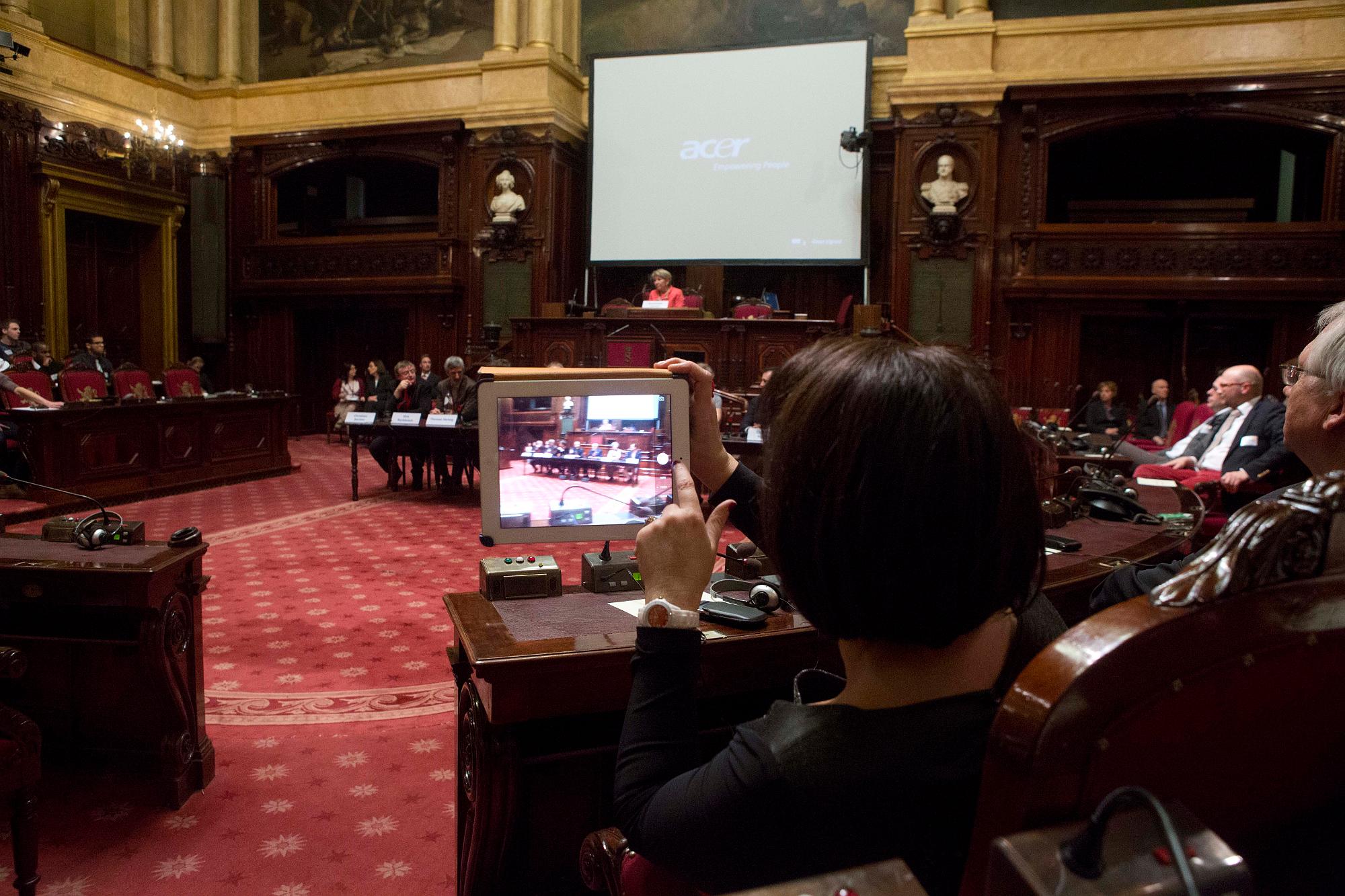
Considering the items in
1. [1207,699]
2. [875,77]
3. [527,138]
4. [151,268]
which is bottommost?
[1207,699]

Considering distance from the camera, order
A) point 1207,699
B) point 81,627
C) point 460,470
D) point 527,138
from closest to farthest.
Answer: point 1207,699 < point 81,627 < point 460,470 < point 527,138

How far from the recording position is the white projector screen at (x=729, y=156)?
10570 millimetres

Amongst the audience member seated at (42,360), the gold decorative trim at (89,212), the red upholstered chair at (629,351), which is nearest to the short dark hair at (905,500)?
the red upholstered chair at (629,351)

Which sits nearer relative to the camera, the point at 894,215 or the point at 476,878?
the point at 476,878

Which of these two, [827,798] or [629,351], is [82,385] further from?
[827,798]

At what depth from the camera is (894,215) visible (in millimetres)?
10539

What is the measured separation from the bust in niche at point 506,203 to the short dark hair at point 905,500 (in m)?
10.9

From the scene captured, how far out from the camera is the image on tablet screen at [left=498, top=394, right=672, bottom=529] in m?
1.73

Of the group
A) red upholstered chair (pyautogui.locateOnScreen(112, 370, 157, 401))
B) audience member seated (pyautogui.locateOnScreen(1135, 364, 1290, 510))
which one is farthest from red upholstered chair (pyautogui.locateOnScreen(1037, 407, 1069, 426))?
red upholstered chair (pyautogui.locateOnScreen(112, 370, 157, 401))

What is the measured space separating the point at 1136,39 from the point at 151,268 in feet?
40.6

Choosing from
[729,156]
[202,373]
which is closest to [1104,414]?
[729,156]

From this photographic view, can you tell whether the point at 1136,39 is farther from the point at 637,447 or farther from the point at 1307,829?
the point at 1307,829

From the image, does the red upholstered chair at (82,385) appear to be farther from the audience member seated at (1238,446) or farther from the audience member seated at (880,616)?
the audience member seated at (880,616)

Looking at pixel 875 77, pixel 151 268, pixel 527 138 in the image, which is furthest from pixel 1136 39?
pixel 151 268
